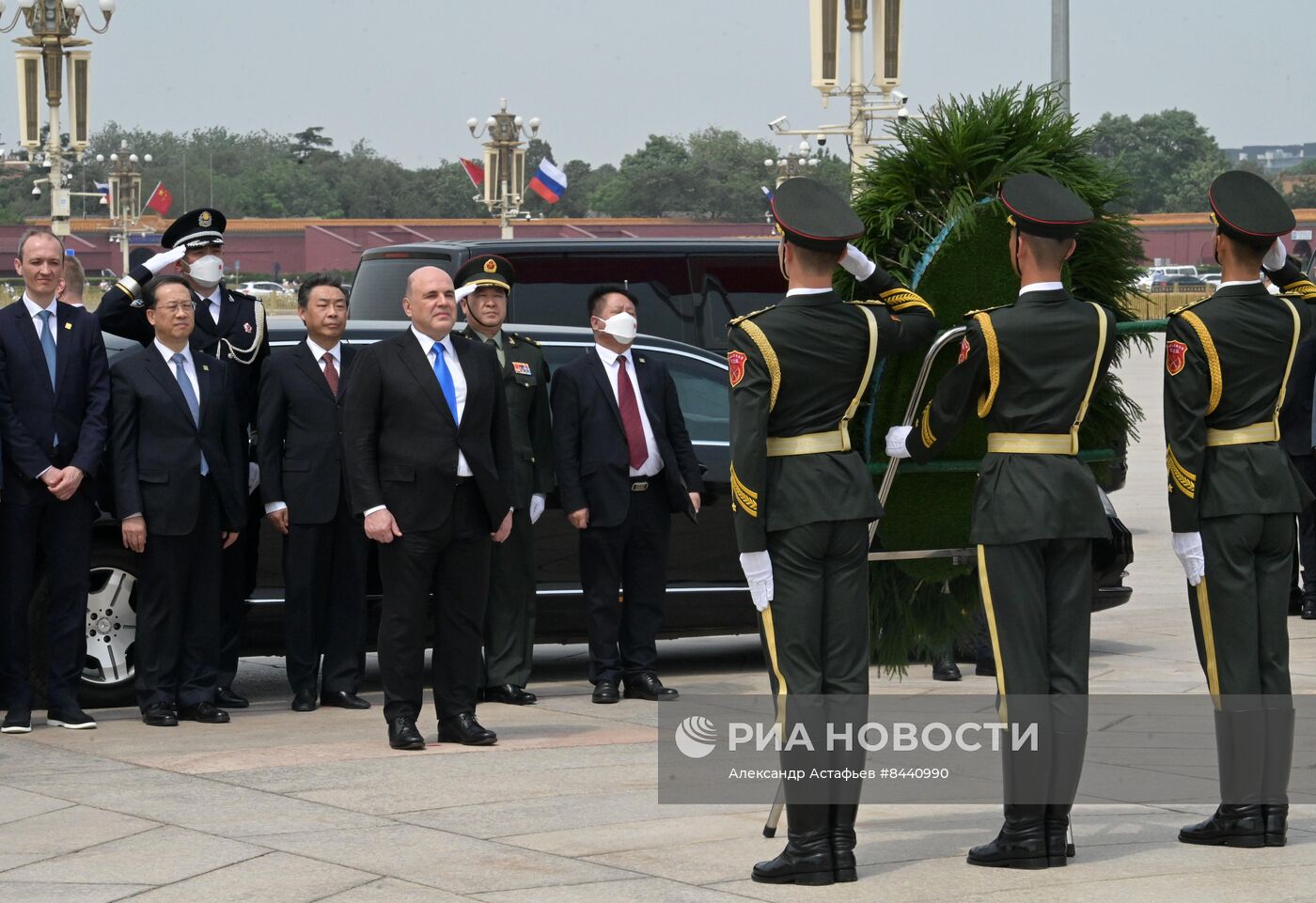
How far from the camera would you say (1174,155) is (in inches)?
4914

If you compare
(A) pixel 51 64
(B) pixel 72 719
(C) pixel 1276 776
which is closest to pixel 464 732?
(B) pixel 72 719

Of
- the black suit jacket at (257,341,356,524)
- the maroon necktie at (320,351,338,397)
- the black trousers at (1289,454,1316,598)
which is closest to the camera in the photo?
the black suit jacket at (257,341,356,524)

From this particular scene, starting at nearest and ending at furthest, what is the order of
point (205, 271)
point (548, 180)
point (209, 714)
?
point (209, 714), point (205, 271), point (548, 180)

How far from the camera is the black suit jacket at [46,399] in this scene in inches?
302

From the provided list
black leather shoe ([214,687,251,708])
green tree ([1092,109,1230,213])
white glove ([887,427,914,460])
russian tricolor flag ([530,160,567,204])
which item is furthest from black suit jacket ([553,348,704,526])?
green tree ([1092,109,1230,213])

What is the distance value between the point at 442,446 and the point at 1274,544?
10.1 feet

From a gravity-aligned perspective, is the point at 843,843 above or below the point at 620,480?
below

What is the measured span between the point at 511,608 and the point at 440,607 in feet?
3.45

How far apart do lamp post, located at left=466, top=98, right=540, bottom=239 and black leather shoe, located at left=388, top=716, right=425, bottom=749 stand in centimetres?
3597

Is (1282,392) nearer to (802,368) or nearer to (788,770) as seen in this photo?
(802,368)

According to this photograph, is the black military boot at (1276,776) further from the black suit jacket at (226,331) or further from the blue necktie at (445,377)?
the black suit jacket at (226,331)

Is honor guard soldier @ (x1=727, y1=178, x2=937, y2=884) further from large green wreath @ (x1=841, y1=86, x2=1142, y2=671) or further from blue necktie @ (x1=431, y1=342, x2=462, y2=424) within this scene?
blue necktie @ (x1=431, y1=342, x2=462, y2=424)

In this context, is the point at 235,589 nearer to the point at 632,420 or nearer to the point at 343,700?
the point at 343,700

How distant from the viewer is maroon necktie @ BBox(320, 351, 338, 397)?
8383mm
